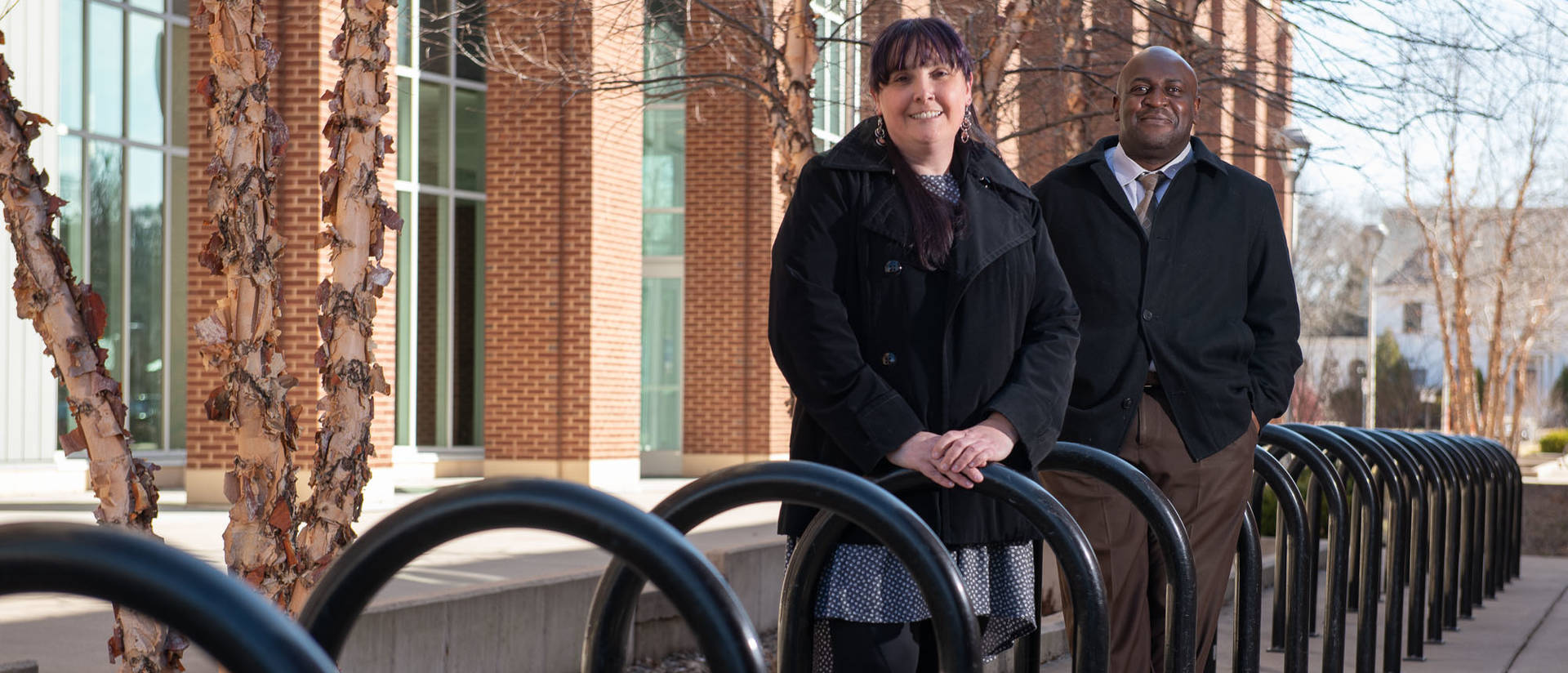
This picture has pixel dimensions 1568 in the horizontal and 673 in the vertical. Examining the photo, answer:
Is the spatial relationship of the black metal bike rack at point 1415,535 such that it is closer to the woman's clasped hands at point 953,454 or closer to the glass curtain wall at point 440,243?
the woman's clasped hands at point 953,454

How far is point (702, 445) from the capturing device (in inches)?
811

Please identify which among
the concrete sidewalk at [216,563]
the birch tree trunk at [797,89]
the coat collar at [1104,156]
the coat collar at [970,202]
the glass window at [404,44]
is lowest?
the concrete sidewalk at [216,563]

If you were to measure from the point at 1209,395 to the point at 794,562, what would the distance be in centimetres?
166

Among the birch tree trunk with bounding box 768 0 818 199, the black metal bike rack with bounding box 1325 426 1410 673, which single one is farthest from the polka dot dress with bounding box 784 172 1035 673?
the birch tree trunk with bounding box 768 0 818 199

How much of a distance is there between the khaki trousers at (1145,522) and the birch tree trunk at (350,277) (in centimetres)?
196

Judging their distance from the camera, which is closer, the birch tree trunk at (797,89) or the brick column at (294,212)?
the birch tree trunk at (797,89)

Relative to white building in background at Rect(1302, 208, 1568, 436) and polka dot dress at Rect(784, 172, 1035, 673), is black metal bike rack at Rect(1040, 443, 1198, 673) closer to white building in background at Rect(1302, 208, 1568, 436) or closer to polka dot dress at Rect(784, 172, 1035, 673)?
polka dot dress at Rect(784, 172, 1035, 673)

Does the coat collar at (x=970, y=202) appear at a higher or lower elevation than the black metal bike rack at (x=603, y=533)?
higher

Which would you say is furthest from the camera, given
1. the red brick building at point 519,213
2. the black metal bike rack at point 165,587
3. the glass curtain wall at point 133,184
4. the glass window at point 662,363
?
the glass window at point 662,363

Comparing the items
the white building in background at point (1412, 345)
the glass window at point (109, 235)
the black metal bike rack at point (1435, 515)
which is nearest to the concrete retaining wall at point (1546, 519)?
the black metal bike rack at point (1435, 515)

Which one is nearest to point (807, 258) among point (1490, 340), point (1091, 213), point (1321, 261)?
point (1091, 213)

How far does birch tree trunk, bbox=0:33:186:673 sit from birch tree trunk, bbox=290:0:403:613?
1.99 ft

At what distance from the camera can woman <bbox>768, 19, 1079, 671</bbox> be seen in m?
3.07

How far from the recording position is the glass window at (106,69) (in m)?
14.2
